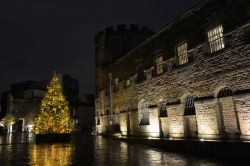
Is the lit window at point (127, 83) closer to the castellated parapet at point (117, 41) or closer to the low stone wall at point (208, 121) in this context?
the low stone wall at point (208, 121)

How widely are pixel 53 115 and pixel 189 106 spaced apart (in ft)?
37.8

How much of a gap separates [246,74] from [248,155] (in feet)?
13.3

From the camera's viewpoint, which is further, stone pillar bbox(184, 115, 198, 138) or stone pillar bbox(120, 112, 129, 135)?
stone pillar bbox(120, 112, 129, 135)

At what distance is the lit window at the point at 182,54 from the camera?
15820 mm

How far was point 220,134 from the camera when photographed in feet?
41.4

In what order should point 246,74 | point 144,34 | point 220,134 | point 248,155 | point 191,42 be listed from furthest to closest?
point 144,34
point 191,42
point 220,134
point 246,74
point 248,155

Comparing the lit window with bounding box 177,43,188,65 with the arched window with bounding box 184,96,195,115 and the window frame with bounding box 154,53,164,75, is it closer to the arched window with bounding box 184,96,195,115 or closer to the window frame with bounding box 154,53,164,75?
the window frame with bounding box 154,53,164,75

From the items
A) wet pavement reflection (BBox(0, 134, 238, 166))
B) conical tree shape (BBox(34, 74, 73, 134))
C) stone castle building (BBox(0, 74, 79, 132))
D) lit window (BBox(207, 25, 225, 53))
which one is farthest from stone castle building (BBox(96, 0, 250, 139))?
stone castle building (BBox(0, 74, 79, 132))

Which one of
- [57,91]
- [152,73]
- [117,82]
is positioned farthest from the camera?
[117,82]

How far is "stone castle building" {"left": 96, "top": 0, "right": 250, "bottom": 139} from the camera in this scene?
39.0ft

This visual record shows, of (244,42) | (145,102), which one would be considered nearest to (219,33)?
(244,42)

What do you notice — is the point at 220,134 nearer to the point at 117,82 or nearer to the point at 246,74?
the point at 246,74

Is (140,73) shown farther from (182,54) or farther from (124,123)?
(182,54)

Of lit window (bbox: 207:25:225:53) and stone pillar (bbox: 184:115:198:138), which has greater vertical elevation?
lit window (bbox: 207:25:225:53)
